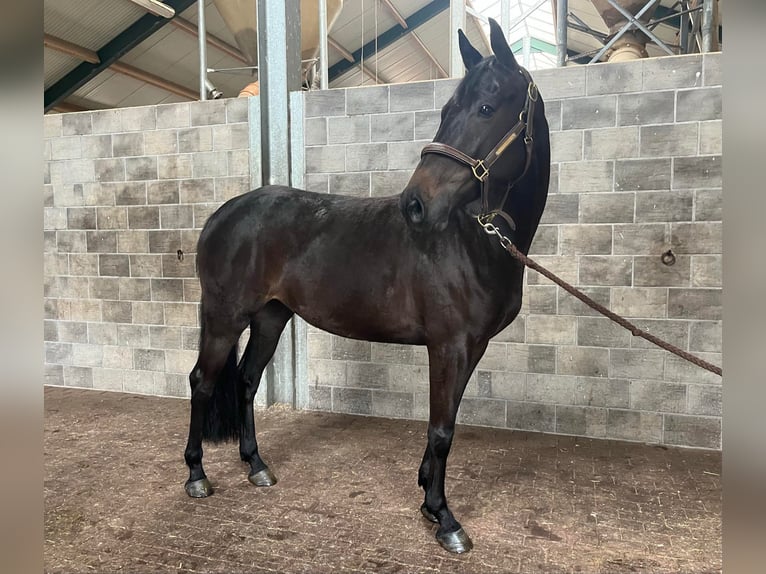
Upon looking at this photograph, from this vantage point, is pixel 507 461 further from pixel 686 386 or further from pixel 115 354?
pixel 115 354

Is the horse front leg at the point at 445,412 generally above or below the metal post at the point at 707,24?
below

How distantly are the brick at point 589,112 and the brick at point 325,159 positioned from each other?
1.32 metres

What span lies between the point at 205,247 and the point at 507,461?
1.79 metres

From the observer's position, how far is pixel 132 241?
11.8ft

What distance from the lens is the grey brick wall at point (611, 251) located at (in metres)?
2.60

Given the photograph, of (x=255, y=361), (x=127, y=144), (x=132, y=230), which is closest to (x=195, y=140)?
(x=127, y=144)

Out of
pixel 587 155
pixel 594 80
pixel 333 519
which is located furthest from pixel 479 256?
pixel 594 80

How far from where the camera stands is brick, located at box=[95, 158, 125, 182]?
11.8 ft

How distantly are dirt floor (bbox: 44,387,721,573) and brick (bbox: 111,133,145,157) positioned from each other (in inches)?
74.7

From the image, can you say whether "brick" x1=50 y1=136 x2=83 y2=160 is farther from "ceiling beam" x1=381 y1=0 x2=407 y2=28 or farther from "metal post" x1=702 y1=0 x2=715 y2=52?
"ceiling beam" x1=381 y1=0 x2=407 y2=28

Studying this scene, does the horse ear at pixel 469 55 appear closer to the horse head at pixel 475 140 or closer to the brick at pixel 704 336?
the horse head at pixel 475 140

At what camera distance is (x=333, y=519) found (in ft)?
6.39

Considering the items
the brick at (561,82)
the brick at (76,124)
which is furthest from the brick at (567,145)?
the brick at (76,124)

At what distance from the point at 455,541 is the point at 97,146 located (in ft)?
11.7
